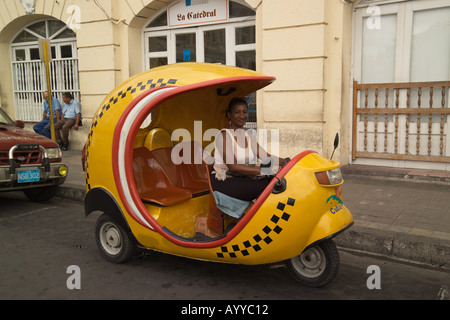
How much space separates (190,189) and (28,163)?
2909 millimetres

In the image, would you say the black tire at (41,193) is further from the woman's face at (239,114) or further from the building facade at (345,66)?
the woman's face at (239,114)

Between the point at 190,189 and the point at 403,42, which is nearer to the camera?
the point at 190,189

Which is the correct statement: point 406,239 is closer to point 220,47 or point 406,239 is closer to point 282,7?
point 282,7

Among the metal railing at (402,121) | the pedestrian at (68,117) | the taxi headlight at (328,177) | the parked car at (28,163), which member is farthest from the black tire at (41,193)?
the metal railing at (402,121)

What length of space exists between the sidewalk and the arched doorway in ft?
15.7

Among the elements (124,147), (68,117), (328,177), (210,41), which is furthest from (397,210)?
(68,117)

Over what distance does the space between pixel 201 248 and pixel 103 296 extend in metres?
0.85

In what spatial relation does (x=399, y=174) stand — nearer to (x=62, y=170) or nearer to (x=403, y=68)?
(x=403, y=68)

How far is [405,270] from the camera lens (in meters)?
3.98

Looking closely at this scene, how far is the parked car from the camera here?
19.4 ft

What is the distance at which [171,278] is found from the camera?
379 centimetres

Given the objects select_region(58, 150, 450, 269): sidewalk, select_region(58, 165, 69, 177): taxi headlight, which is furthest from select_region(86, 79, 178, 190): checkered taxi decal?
select_region(58, 165, 69, 177): taxi headlight

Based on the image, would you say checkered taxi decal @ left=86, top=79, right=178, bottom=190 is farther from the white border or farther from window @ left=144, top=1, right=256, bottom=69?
window @ left=144, top=1, right=256, bottom=69
